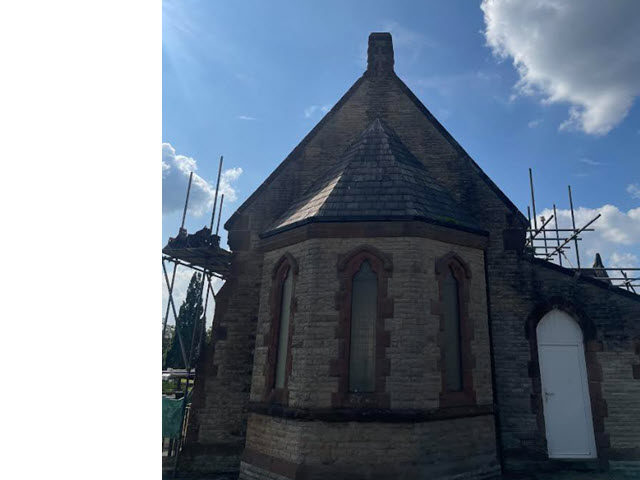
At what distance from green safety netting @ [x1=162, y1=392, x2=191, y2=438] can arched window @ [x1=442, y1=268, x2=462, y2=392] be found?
22.8ft

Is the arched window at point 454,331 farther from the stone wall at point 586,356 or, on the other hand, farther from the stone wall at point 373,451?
the stone wall at point 586,356

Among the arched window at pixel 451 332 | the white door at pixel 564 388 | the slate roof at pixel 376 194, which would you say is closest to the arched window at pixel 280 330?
the slate roof at pixel 376 194

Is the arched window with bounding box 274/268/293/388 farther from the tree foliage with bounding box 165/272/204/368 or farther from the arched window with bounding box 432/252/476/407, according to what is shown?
the tree foliage with bounding box 165/272/204/368

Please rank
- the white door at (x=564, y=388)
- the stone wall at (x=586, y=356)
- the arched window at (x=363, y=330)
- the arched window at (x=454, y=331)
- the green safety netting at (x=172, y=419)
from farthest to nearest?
the green safety netting at (x=172, y=419), the white door at (x=564, y=388), the stone wall at (x=586, y=356), the arched window at (x=454, y=331), the arched window at (x=363, y=330)

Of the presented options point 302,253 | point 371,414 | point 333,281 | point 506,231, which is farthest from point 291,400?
point 506,231

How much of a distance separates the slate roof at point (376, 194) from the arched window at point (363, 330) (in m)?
1.31

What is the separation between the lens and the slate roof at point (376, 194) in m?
8.80

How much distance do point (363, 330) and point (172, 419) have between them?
607 cm

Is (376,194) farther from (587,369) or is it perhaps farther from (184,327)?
(184,327)

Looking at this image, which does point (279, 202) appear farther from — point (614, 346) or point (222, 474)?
point (614, 346)

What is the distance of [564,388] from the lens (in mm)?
10172

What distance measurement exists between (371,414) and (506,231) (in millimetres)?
6444

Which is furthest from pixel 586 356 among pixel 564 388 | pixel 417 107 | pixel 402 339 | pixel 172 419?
pixel 172 419

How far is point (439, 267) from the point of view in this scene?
866 cm
